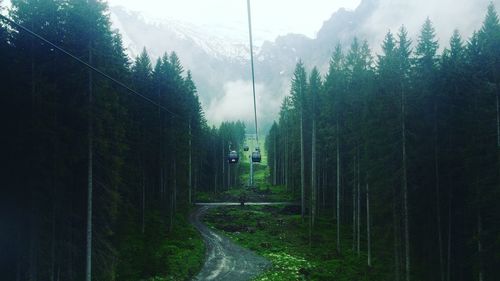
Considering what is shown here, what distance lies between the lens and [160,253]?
91.0ft

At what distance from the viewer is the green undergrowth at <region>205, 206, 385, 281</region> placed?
26.8 m

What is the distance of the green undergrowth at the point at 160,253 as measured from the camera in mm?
23188

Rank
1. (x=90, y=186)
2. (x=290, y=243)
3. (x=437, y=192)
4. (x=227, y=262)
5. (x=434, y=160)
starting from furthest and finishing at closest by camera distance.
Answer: (x=290, y=243), (x=227, y=262), (x=434, y=160), (x=437, y=192), (x=90, y=186)

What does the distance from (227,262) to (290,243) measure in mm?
8925

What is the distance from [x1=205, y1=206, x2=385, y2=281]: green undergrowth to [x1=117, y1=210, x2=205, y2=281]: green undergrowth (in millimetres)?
4712

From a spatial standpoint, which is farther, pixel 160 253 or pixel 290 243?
pixel 290 243

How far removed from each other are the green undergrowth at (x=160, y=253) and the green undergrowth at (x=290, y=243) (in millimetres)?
4712

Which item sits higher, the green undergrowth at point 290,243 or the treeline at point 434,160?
the treeline at point 434,160

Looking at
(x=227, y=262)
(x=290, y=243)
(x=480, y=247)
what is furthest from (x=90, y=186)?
(x=290, y=243)

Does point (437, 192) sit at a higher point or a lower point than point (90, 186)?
lower

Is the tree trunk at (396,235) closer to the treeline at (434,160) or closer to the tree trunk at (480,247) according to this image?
the treeline at (434,160)

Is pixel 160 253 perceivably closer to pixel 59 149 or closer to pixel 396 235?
pixel 59 149

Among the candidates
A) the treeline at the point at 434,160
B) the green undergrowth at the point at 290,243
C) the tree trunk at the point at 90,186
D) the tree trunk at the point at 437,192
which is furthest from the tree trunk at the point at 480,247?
the tree trunk at the point at 90,186

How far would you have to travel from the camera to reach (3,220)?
16.2 m
